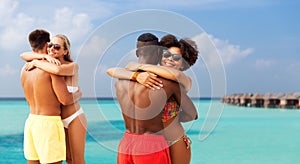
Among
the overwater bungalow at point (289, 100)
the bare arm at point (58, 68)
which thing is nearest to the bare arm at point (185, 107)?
the bare arm at point (58, 68)

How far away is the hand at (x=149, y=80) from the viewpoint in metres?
2.79

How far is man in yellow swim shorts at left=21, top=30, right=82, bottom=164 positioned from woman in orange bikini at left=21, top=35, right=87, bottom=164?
0.07 meters

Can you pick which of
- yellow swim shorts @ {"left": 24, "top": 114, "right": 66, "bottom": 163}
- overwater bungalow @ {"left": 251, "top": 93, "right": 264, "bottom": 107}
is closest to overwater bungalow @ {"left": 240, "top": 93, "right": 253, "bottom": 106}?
overwater bungalow @ {"left": 251, "top": 93, "right": 264, "bottom": 107}

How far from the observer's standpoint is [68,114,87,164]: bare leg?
159 inches

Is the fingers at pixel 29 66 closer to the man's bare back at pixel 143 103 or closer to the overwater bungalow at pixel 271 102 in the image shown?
the man's bare back at pixel 143 103

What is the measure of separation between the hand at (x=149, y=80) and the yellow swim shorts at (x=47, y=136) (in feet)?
4.32

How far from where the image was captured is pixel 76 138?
4.07 m

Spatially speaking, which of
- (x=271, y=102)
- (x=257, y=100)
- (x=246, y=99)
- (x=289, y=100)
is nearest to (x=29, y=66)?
(x=289, y=100)

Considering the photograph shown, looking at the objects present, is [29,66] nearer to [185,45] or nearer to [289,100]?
[185,45]

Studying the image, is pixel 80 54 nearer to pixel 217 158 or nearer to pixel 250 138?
pixel 217 158

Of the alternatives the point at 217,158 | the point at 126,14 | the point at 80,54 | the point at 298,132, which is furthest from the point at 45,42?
the point at 298,132

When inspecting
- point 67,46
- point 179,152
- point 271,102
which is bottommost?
point 271,102

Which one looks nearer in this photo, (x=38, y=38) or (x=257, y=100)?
(x=38, y=38)

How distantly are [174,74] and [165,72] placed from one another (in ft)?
0.22
